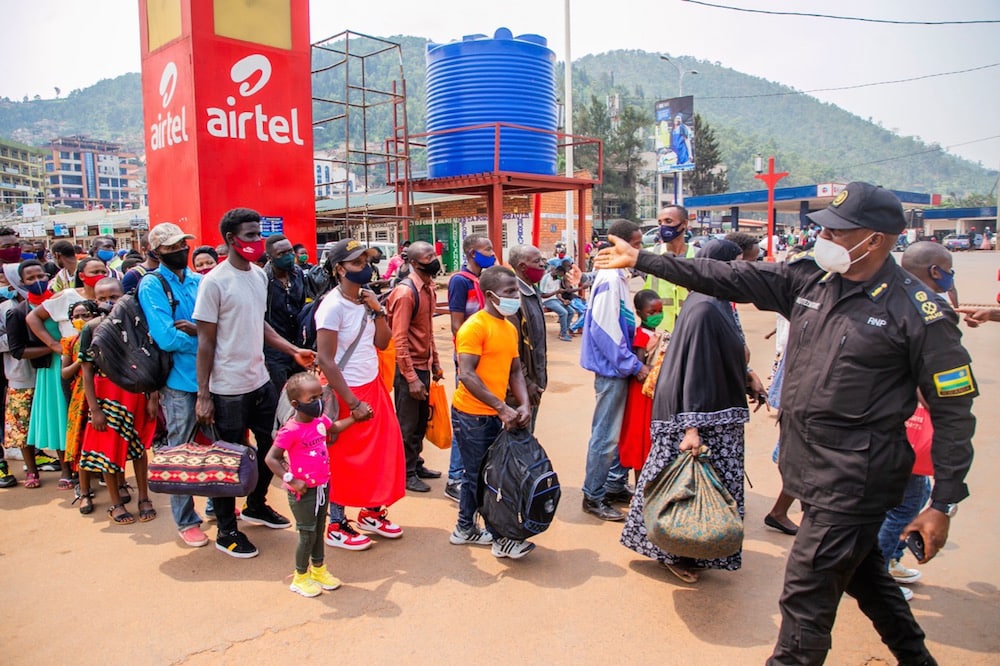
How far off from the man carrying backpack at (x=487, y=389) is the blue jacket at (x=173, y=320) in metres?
1.58

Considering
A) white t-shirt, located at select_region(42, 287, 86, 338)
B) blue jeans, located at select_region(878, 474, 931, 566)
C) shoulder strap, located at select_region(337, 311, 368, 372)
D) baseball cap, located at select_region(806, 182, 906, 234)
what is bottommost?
blue jeans, located at select_region(878, 474, 931, 566)

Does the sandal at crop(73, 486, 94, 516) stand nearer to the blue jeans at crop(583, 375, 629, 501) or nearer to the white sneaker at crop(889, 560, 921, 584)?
the blue jeans at crop(583, 375, 629, 501)

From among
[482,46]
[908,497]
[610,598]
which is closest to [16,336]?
[610,598]

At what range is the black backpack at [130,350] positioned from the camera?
3.87 meters

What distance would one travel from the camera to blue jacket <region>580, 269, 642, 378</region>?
4.23 m

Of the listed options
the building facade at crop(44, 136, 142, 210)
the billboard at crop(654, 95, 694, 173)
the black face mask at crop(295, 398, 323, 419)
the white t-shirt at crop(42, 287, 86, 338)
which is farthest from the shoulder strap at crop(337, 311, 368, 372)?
the building facade at crop(44, 136, 142, 210)

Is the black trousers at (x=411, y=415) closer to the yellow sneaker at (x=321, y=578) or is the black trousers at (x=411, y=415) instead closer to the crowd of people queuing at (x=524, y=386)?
the crowd of people queuing at (x=524, y=386)

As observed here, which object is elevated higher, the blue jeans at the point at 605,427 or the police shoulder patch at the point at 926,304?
the police shoulder patch at the point at 926,304

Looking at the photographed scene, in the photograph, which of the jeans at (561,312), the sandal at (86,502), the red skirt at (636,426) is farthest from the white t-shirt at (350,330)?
the jeans at (561,312)

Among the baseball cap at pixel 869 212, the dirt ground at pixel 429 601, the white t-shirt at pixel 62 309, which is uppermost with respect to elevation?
the baseball cap at pixel 869 212

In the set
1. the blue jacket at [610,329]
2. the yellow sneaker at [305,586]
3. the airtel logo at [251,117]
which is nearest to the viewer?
the yellow sneaker at [305,586]

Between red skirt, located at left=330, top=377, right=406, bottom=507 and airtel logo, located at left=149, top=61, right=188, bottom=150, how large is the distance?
15.3ft

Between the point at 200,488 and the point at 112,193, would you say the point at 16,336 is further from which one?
the point at 112,193

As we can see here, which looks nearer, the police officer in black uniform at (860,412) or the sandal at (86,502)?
the police officer in black uniform at (860,412)
